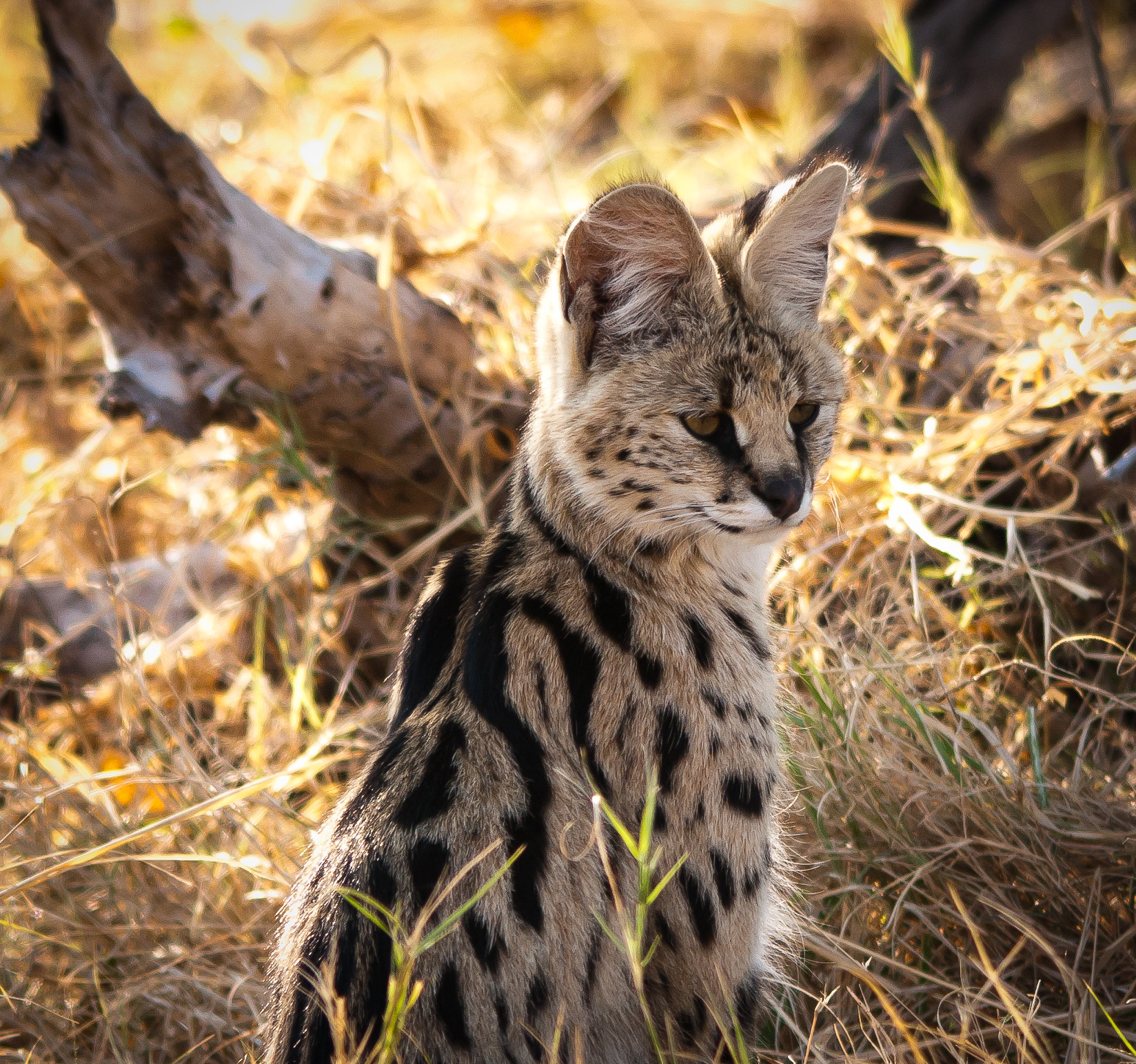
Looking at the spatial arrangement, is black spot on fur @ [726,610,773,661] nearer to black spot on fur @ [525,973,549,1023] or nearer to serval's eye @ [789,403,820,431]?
serval's eye @ [789,403,820,431]

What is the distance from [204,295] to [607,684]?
5.35 feet

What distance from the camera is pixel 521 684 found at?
210cm

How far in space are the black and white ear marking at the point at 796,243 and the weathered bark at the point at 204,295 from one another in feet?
3.85

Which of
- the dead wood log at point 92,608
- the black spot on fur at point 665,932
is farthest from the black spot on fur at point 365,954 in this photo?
the dead wood log at point 92,608

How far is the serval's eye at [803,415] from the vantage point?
237cm

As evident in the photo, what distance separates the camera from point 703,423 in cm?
225

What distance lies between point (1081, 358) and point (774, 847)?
1.75 meters

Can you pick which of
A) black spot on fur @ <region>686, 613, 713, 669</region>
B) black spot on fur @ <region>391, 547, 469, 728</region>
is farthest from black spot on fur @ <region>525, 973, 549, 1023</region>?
black spot on fur @ <region>686, 613, 713, 669</region>

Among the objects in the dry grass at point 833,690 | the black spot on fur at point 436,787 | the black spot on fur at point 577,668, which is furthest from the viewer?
the dry grass at point 833,690

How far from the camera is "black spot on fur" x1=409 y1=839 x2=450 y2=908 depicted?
6.26ft

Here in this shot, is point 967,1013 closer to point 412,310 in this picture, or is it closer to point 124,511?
point 412,310

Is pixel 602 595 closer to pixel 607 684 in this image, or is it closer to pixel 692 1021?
pixel 607 684

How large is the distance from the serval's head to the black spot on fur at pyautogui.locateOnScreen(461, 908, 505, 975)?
2.75 feet

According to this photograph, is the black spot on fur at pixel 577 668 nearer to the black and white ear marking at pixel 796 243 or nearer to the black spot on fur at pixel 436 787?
the black spot on fur at pixel 436 787
